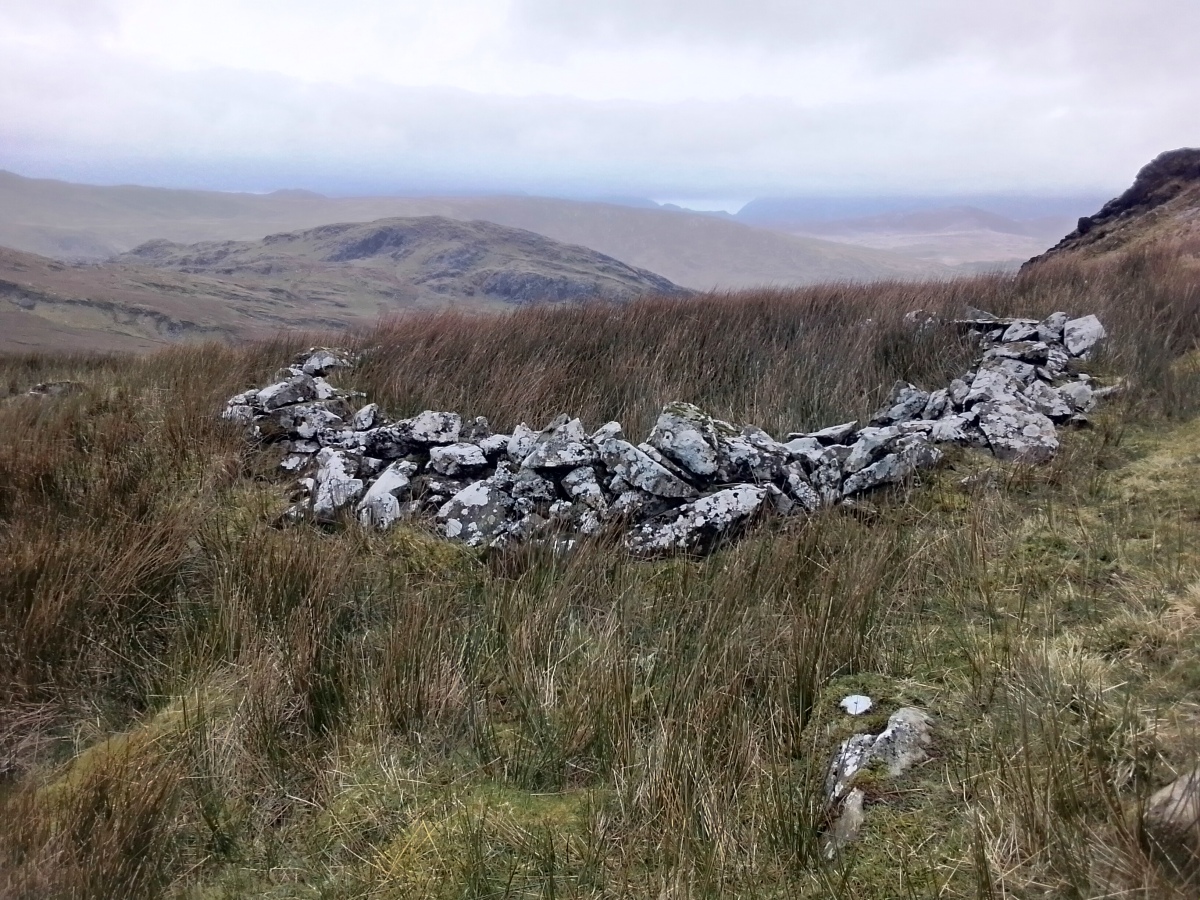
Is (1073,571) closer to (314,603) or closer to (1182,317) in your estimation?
(314,603)

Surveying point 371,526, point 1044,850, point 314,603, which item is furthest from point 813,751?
point 371,526

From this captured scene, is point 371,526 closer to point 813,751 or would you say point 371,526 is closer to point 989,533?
point 813,751

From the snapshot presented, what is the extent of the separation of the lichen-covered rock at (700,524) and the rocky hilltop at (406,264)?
260 ft

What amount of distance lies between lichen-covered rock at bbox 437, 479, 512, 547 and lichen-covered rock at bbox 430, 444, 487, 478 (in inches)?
17.4

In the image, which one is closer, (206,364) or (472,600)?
(472,600)

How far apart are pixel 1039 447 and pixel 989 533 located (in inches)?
66.5

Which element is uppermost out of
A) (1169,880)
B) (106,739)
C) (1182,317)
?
(1182,317)

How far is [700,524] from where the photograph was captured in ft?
A: 12.9

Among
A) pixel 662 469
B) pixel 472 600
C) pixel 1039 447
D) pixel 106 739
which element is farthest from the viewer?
pixel 1039 447

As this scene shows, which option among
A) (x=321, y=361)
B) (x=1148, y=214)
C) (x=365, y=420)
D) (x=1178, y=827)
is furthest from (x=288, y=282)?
(x=1178, y=827)

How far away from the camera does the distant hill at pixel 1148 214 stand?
13.5 metres

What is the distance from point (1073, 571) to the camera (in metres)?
3.16

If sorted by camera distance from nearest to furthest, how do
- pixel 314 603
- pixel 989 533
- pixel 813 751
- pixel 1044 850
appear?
pixel 1044 850
pixel 813 751
pixel 314 603
pixel 989 533

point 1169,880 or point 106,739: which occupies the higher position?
point 1169,880
